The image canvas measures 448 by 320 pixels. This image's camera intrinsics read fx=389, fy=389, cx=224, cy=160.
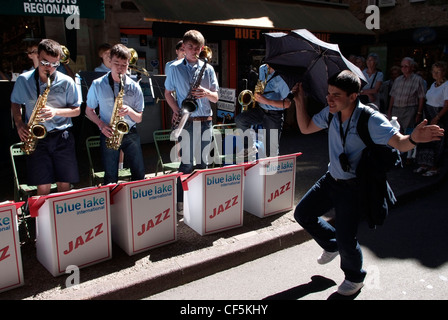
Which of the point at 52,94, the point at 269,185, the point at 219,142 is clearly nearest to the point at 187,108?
the point at 269,185

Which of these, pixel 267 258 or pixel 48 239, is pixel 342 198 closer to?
pixel 267 258

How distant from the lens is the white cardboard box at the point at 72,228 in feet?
10.6

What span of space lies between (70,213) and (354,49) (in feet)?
40.6

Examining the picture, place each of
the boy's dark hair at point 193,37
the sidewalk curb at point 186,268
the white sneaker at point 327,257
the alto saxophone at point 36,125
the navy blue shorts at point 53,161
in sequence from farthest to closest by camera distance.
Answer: the boy's dark hair at point 193,37 < the navy blue shorts at point 53,161 < the alto saxophone at point 36,125 < the white sneaker at point 327,257 < the sidewalk curb at point 186,268

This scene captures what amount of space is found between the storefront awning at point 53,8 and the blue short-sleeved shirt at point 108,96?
2.46 metres

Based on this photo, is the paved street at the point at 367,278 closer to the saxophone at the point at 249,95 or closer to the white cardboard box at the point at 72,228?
the white cardboard box at the point at 72,228

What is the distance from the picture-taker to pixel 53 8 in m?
5.92

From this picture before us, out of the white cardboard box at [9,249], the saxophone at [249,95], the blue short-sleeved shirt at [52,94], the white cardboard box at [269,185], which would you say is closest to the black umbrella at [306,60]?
the saxophone at [249,95]

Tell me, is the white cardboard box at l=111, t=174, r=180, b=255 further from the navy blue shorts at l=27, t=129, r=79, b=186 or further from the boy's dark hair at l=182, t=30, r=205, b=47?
the boy's dark hair at l=182, t=30, r=205, b=47

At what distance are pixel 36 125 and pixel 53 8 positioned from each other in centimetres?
298

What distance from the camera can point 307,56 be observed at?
3.86 m

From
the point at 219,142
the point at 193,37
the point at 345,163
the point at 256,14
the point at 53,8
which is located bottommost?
the point at 219,142

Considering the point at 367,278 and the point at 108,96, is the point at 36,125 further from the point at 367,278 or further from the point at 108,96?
the point at 367,278
